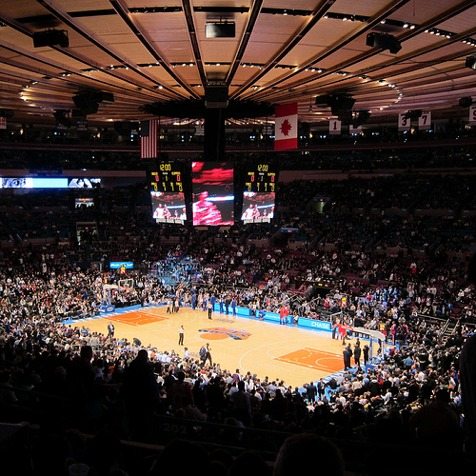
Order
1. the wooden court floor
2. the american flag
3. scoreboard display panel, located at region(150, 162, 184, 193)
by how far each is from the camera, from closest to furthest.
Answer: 1. scoreboard display panel, located at region(150, 162, 184, 193)
2. the american flag
3. the wooden court floor

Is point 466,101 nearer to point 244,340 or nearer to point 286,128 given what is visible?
point 286,128

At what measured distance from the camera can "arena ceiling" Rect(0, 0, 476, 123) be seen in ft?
30.1

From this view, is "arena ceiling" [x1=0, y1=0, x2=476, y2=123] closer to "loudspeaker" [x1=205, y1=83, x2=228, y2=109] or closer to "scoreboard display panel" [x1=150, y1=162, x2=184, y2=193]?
"loudspeaker" [x1=205, y1=83, x2=228, y2=109]

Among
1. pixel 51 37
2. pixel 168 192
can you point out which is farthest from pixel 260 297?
pixel 51 37

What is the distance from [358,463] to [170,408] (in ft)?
15.6

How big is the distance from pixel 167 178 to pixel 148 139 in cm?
328

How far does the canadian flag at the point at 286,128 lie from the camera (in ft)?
61.0

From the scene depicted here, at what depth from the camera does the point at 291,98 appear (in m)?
19.2

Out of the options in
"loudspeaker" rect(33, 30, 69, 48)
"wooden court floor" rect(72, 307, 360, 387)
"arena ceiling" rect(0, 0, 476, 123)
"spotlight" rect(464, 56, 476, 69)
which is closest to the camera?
"arena ceiling" rect(0, 0, 476, 123)

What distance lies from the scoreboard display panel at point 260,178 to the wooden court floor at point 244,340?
22.6 ft

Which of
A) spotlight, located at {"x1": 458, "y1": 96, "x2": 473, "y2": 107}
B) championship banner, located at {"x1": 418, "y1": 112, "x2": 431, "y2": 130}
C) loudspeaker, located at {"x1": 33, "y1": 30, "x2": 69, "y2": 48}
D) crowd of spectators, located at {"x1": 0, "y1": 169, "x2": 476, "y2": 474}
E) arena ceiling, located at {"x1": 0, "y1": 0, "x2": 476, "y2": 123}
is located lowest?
crowd of spectators, located at {"x1": 0, "y1": 169, "x2": 476, "y2": 474}

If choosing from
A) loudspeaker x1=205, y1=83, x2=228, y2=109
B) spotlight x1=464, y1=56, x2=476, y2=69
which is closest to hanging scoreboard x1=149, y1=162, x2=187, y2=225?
loudspeaker x1=205, y1=83, x2=228, y2=109

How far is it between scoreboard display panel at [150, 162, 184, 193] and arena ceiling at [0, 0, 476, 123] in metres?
2.43

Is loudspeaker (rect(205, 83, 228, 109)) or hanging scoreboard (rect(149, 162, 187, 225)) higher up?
loudspeaker (rect(205, 83, 228, 109))
